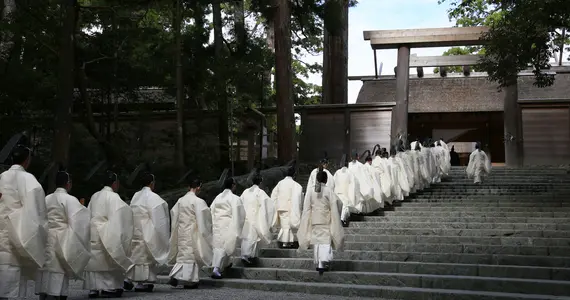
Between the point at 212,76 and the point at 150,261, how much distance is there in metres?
10.4

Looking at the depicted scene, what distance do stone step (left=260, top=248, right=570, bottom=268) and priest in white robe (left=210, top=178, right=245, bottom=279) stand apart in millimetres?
1214

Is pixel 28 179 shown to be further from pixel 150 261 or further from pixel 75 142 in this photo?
pixel 75 142

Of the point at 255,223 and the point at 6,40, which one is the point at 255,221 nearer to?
the point at 255,223

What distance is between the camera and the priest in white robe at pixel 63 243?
23.1 ft

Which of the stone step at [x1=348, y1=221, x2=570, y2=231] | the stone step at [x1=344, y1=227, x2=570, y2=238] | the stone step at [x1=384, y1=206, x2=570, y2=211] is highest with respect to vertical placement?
the stone step at [x1=384, y1=206, x2=570, y2=211]

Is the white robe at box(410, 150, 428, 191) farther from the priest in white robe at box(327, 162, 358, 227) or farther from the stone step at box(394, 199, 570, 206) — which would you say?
the priest in white robe at box(327, 162, 358, 227)

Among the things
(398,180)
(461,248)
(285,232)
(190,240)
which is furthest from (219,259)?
(398,180)

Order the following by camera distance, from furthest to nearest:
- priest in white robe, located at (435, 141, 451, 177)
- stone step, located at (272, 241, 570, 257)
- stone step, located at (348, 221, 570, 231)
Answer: priest in white robe, located at (435, 141, 451, 177) < stone step, located at (348, 221, 570, 231) < stone step, located at (272, 241, 570, 257)

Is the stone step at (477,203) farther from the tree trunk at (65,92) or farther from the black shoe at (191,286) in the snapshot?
the tree trunk at (65,92)

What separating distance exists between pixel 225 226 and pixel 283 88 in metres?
8.76

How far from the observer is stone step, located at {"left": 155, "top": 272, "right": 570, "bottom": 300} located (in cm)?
767

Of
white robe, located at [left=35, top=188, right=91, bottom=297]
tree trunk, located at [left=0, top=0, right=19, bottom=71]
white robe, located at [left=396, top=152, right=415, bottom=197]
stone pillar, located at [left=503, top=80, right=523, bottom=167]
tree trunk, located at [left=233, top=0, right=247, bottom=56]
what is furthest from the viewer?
stone pillar, located at [left=503, top=80, right=523, bottom=167]

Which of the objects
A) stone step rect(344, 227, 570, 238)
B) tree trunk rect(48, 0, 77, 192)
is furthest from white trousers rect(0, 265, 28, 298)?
tree trunk rect(48, 0, 77, 192)

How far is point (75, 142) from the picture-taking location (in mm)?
17016
